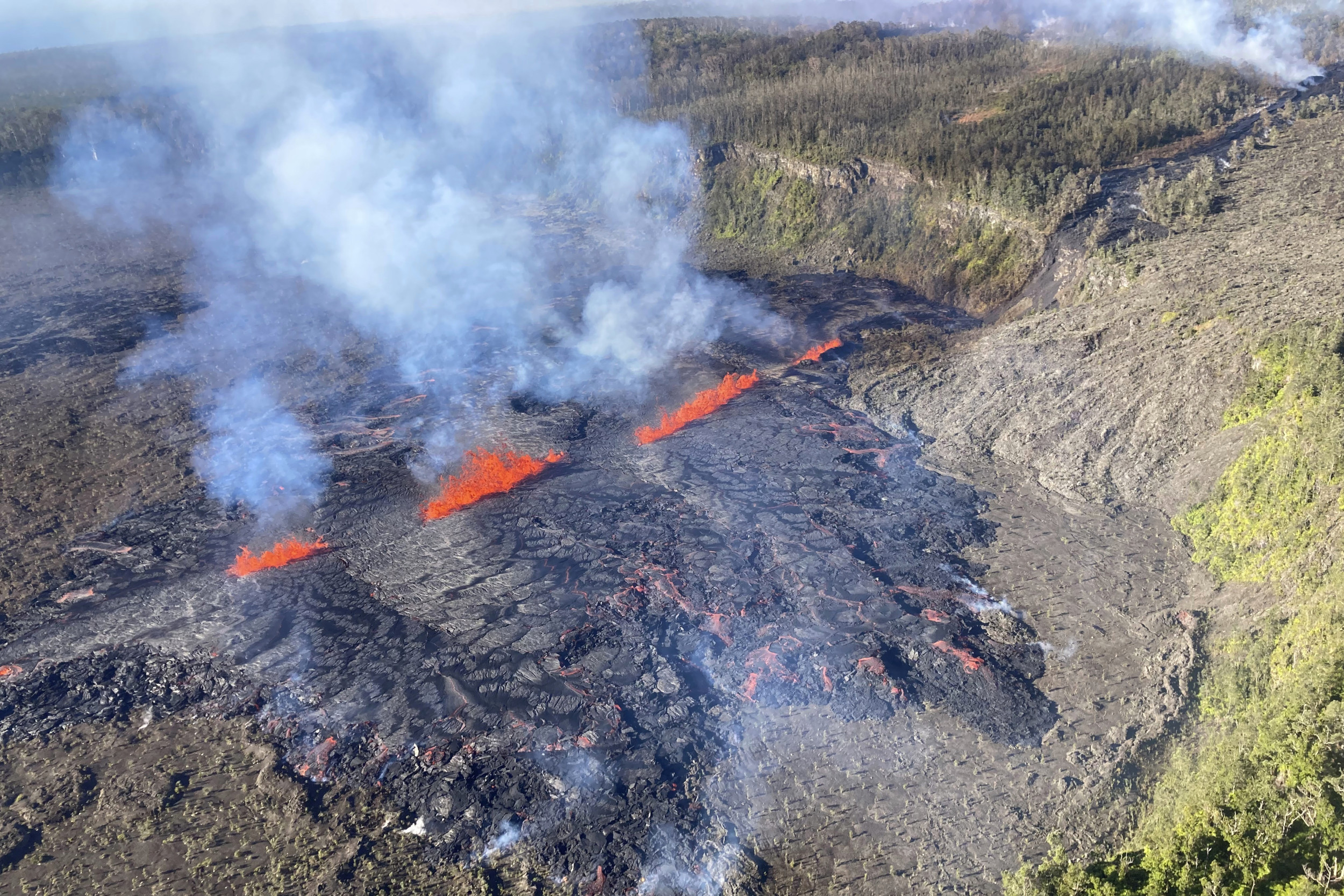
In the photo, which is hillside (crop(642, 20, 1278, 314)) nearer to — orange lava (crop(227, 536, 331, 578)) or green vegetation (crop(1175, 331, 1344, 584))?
green vegetation (crop(1175, 331, 1344, 584))

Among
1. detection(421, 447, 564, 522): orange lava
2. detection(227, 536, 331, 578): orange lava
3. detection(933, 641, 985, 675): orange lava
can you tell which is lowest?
detection(227, 536, 331, 578): orange lava

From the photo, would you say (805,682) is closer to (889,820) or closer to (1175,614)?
(889,820)

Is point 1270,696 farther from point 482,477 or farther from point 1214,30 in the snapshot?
point 1214,30

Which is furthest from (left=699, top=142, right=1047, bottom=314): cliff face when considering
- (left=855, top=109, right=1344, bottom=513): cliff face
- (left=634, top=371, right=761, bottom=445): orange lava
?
(left=634, top=371, right=761, bottom=445): orange lava

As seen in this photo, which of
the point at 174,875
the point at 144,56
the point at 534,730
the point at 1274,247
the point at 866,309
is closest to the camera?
the point at 174,875

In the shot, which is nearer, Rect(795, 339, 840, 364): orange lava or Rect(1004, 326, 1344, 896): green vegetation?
Rect(1004, 326, 1344, 896): green vegetation

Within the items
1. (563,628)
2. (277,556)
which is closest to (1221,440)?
(563,628)

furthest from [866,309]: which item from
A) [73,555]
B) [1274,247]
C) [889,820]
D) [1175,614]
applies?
[73,555]
